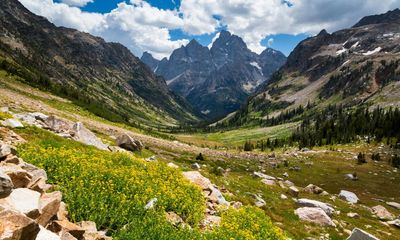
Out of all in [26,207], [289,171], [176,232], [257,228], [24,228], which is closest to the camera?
[24,228]

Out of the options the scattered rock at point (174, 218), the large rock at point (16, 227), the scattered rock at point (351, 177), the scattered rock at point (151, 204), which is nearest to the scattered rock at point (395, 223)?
the scattered rock at point (174, 218)

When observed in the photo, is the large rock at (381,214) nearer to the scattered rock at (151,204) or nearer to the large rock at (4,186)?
the scattered rock at (151,204)

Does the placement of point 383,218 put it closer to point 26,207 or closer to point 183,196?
point 183,196

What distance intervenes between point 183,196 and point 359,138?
149550 mm

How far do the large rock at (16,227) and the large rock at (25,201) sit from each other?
1.28m

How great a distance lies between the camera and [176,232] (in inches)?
514

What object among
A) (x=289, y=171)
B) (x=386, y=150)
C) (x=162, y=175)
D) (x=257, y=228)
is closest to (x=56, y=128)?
(x=162, y=175)

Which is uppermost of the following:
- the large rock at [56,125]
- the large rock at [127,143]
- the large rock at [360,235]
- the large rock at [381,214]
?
the large rock at [56,125]

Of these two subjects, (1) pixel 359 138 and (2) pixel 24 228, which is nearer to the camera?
(2) pixel 24 228

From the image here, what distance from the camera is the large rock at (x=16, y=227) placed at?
25.4 feet

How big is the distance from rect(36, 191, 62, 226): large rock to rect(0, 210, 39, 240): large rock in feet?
6.18

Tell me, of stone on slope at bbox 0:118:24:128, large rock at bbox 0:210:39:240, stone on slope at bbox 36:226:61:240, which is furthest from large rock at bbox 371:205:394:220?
large rock at bbox 0:210:39:240

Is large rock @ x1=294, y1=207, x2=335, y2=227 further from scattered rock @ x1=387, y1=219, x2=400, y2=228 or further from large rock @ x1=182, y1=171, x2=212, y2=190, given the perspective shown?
scattered rock @ x1=387, y1=219, x2=400, y2=228

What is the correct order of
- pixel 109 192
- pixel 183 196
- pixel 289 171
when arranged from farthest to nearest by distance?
1. pixel 289 171
2. pixel 183 196
3. pixel 109 192
